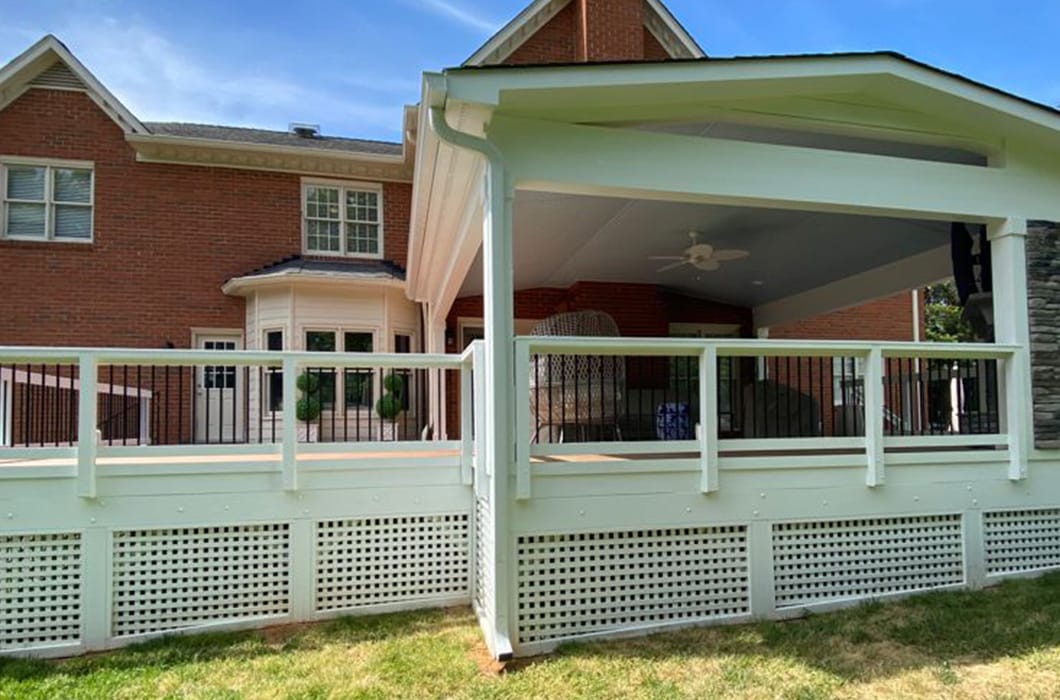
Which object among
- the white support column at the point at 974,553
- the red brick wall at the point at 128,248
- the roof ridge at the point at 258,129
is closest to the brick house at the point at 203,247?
the red brick wall at the point at 128,248

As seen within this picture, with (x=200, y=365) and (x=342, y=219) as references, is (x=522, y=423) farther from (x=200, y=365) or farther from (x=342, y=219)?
(x=342, y=219)

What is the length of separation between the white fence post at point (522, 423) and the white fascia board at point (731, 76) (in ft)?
4.84

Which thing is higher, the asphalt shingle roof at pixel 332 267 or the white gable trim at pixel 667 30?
the white gable trim at pixel 667 30

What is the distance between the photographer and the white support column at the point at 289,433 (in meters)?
4.35

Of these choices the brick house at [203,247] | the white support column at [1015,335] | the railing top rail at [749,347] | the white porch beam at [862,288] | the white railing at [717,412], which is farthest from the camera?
the brick house at [203,247]

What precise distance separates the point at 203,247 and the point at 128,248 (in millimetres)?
1083

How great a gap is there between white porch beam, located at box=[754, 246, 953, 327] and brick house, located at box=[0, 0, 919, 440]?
710 millimetres

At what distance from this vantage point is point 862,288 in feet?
29.1

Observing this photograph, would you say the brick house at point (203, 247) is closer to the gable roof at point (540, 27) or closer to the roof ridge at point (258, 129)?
the gable roof at point (540, 27)

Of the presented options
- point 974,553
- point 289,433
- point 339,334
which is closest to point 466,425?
point 289,433

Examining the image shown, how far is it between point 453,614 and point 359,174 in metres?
8.87

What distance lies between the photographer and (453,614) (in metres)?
4.47

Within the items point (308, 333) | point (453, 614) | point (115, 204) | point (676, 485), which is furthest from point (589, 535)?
point (115, 204)

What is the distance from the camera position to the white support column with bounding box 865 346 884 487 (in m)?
4.52
